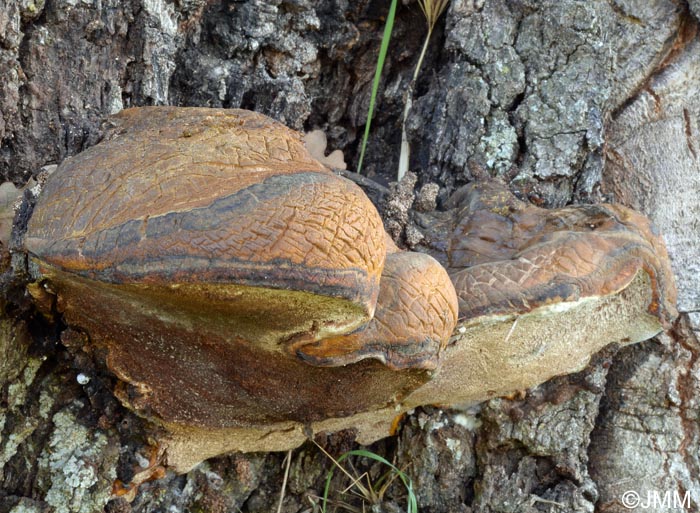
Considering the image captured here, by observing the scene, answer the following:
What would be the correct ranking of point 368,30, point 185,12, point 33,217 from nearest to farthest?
1. point 33,217
2. point 185,12
3. point 368,30

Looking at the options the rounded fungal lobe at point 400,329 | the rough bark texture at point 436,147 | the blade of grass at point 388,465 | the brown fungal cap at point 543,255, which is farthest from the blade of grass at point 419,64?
the rounded fungal lobe at point 400,329

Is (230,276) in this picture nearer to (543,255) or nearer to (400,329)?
(400,329)

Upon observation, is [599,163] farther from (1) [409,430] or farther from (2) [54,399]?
(2) [54,399]

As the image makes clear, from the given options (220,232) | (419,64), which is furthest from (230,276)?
(419,64)

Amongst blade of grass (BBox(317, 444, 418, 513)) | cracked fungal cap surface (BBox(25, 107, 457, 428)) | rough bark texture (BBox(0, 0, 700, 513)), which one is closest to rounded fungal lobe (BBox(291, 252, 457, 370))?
cracked fungal cap surface (BBox(25, 107, 457, 428))

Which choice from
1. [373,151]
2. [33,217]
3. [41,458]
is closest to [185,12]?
[373,151]

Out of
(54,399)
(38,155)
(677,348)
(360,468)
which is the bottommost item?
(360,468)

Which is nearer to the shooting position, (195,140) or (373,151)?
(195,140)

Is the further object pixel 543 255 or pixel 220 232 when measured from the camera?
pixel 543 255
